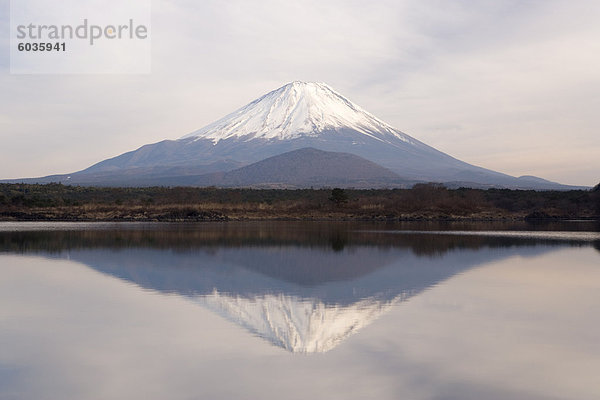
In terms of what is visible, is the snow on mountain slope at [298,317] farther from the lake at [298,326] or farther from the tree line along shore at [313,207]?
the tree line along shore at [313,207]

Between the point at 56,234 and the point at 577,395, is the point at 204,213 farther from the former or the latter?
the point at 577,395

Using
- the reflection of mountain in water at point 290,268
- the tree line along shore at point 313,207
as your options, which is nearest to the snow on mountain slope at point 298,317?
the reflection of mountain in water at point 290,268

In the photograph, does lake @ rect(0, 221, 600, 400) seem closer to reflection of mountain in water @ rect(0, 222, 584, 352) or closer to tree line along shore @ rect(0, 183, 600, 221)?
reflection of mountain in water @ rect(0, 222, 584, 352)

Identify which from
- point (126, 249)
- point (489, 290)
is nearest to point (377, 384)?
point (489, 290)

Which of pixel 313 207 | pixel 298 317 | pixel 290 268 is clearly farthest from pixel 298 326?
pixel 313 207

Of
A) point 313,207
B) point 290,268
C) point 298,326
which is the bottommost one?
point 298,326

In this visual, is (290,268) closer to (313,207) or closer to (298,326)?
(298,326)
